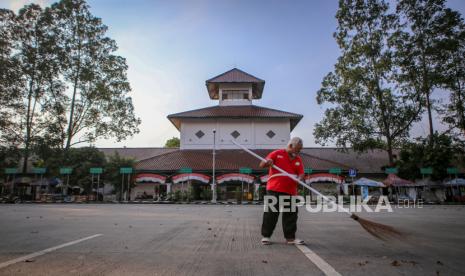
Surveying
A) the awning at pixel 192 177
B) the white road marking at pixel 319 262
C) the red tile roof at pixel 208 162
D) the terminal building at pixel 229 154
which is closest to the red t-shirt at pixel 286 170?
the white road marking at pixel 319 262

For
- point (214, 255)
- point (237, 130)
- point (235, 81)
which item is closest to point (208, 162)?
point (237, 130)

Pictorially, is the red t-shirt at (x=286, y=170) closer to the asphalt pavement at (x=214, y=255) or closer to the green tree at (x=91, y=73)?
the asphalt pavement at (x=214, y=255)

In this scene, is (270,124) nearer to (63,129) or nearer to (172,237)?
(63,129)

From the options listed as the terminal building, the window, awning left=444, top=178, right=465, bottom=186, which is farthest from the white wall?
awning left=444, top=178, right=465, bottom=186

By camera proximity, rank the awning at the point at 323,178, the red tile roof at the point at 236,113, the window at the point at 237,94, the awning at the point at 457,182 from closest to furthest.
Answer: the awning at the point at 323,178, the awning at the point at 457,182, the red tile roof at the point at 236,113, the window at the point at 237,94

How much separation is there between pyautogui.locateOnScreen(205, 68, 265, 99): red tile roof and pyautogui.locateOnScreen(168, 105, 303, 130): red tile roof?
257cm

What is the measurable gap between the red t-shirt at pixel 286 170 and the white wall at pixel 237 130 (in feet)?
86.3

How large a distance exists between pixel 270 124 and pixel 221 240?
2756 cm

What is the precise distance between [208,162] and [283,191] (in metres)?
23.7

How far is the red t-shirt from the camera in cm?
489

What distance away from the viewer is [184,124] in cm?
3225

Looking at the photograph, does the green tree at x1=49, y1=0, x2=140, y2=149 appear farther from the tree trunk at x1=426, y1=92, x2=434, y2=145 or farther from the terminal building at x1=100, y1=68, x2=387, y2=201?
the tree trunk at x1=426, y1=92, x2=434, y2=145

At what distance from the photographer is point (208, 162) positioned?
28266 mm

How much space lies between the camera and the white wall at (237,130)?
1244 inches
